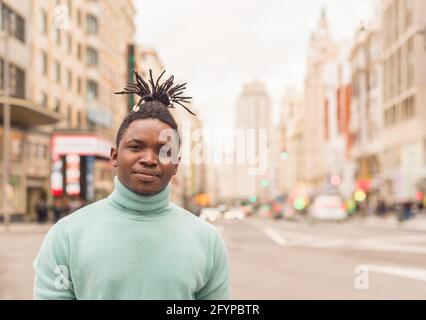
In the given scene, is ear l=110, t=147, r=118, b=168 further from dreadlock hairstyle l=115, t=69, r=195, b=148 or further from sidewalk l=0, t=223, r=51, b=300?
sidewalk l=0, t=223, r=51, b=300

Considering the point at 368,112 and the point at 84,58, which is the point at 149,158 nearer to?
the point at 84,58

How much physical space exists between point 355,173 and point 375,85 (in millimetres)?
15938

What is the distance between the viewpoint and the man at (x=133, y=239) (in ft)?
7.46

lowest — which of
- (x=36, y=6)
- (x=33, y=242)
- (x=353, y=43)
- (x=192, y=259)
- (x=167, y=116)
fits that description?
(x=33, y=242)

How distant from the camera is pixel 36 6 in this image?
677cm

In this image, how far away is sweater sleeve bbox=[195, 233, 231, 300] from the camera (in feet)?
8.13

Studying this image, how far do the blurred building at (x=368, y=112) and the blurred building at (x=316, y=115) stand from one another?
3335cm

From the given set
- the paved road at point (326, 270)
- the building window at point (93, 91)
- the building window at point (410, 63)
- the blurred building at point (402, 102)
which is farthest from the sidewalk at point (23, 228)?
the building window at point (410, 63)

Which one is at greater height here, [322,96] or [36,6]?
[322,96]

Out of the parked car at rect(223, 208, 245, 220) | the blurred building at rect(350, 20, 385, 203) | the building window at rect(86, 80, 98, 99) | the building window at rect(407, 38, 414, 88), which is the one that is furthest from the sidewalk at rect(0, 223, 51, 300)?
the blurred building at rect(350, 20, 385, 203)

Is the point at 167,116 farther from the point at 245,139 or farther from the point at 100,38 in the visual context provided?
the point at 100,38

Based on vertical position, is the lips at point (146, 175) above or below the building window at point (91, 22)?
below

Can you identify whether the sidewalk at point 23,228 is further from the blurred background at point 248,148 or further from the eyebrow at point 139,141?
the eyebrow at point 139,141

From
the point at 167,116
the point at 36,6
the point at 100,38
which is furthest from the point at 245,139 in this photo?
the point at 100,38
